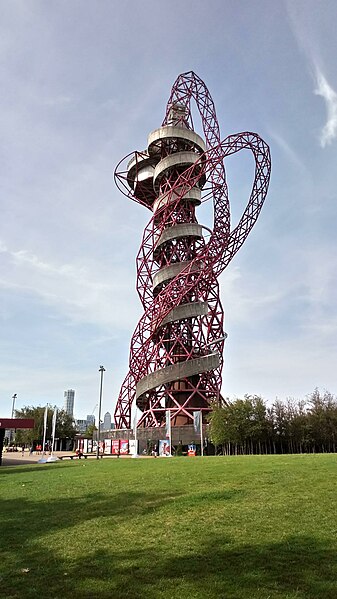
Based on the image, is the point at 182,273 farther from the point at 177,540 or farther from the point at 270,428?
the point at 177,540

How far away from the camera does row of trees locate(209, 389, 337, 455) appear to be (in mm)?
37000

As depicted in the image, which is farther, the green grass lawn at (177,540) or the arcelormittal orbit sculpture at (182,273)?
the arcelormittal orbit sculpture at (182,273)

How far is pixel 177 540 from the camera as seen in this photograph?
8.32m

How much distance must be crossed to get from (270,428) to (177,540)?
31.1 meters

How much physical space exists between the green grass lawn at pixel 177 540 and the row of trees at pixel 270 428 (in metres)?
22.8

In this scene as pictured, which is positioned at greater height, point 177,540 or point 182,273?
point 182,273

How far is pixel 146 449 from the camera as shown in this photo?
4416 centimetres

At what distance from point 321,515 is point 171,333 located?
4245cm

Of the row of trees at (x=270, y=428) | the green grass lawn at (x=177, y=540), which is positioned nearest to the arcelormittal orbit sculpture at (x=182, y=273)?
the row of trees at (x=270, y=428)

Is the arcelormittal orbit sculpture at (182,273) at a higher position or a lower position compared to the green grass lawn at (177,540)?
higher

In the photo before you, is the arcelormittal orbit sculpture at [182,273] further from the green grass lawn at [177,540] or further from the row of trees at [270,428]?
the green grass lawn at [177,540]

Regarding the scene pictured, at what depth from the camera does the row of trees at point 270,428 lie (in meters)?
37.0

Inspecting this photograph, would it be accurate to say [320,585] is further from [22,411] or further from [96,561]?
[22,411]

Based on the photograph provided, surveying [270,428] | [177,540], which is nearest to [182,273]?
[270,428]
